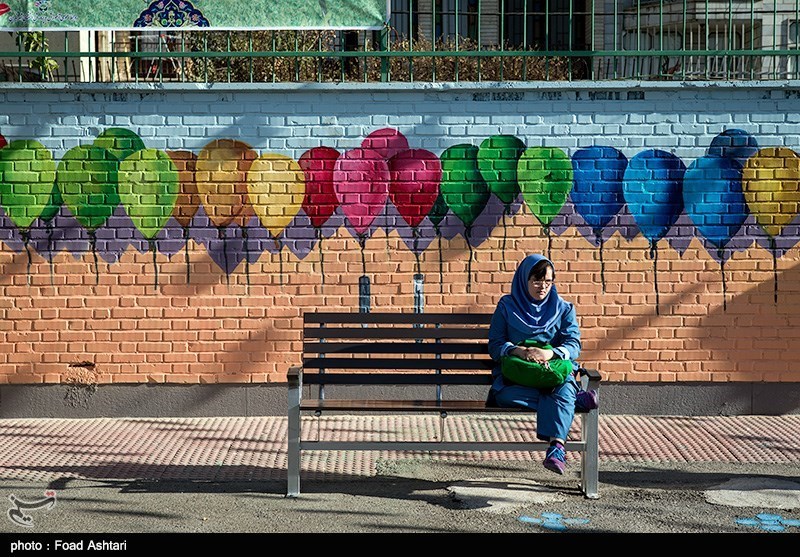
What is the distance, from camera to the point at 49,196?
26.7ft

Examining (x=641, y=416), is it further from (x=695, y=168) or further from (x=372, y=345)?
(x=372, y=345)

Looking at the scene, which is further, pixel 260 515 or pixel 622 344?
pixel 622 344

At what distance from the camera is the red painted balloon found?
818 centimetres

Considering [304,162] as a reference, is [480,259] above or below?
below

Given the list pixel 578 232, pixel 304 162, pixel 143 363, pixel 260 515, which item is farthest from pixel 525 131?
pixel 260 515

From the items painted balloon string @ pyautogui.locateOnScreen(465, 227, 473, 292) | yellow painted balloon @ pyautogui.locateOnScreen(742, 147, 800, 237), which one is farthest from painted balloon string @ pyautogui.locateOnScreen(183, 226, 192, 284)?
yellow painted balloon @ pyautogui.locateOnScreen(742, 147, 800, 237)

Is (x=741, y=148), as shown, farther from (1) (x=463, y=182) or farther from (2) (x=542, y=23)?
(2) (x=542, y=23)

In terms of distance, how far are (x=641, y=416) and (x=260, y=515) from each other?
3.63 metres

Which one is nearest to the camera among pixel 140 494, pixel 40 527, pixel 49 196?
pixel 40 527

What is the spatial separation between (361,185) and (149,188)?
59.1 inches

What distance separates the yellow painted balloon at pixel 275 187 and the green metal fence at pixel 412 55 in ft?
2.19

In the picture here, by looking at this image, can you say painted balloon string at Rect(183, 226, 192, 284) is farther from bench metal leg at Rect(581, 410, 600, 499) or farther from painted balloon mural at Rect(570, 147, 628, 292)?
bench metal leg at Rect(581, 410, 600, 499)

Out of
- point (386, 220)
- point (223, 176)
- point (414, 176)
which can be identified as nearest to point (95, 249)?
point (223, 176)

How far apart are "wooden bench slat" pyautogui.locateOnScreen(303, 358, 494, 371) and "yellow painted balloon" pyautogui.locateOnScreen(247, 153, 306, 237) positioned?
182 cm
